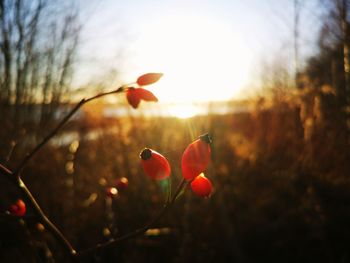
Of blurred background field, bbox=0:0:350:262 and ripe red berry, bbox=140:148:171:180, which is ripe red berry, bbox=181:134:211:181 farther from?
blurred background field, bbox=0:0:350:262

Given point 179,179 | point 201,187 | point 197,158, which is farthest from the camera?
point 179,179

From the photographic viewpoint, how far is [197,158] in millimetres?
968

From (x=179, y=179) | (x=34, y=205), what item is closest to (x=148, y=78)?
(x=34, y=205)

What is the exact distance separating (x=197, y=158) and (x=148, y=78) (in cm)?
43

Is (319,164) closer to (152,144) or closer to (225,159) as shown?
(152,144)

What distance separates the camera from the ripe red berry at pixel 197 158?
964 millimetres

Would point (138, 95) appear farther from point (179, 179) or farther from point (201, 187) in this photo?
point (179, 179)

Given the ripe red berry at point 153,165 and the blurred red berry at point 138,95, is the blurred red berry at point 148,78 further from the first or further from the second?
the ripe red berry at point 153,165

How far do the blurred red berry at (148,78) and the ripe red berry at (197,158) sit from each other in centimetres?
37

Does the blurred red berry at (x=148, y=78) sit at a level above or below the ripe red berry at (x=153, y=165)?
above

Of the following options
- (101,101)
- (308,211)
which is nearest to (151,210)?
(308,211)

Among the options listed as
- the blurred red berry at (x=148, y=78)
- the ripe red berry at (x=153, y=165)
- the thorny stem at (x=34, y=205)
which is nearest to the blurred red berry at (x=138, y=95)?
the blurred red berry at (x=148, y=78)

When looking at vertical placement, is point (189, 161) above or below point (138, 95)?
below

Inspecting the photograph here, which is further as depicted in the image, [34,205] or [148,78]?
[148,78]
